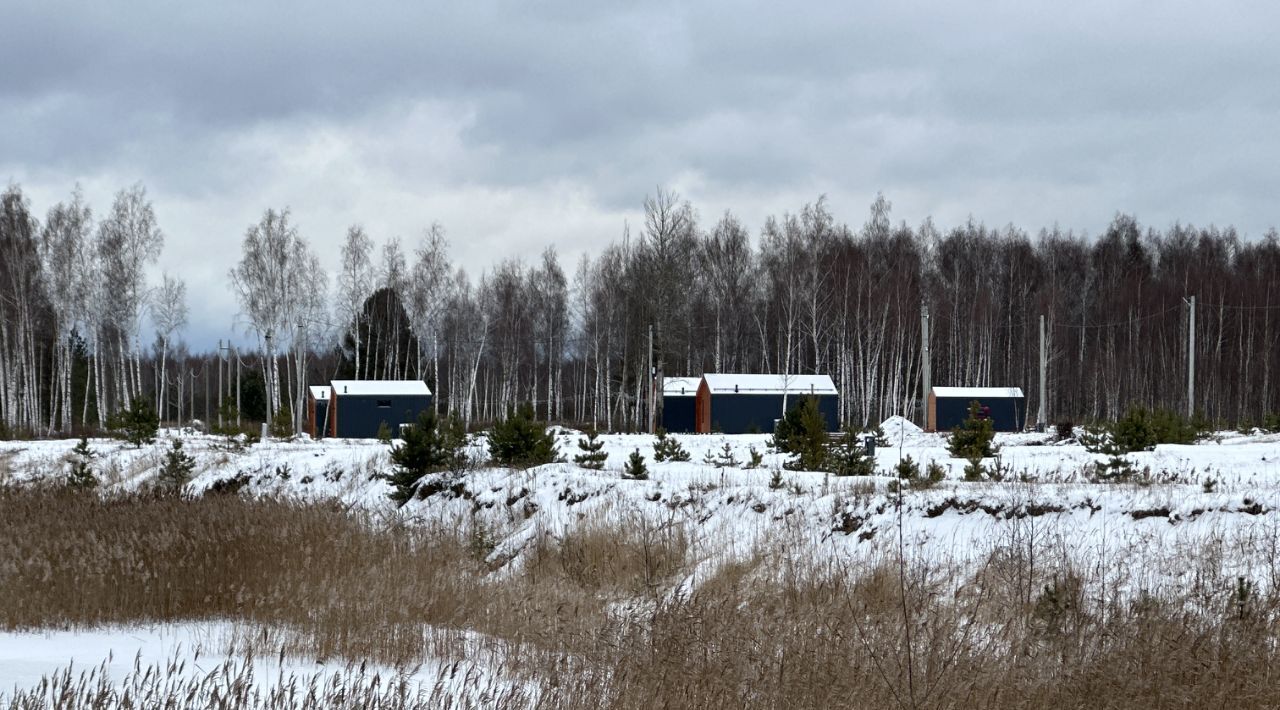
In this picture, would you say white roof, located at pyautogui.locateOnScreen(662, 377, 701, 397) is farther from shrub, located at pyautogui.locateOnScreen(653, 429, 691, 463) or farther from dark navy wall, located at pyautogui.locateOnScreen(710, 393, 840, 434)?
shrub, located at pyautogui.locateOnScreen(653, 429, 691, 463)

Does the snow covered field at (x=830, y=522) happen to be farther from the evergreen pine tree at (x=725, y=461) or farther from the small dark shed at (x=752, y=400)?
the small dark shed at (x=752, y=400)

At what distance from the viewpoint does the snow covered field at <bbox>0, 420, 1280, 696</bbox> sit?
18.7ft

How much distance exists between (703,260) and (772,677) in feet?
156

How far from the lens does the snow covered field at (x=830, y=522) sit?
5707 mm

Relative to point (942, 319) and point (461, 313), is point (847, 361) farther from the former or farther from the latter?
point (461, 313)

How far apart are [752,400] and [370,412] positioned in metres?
15.1

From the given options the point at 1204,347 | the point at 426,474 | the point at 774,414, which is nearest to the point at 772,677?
the point at 426,474

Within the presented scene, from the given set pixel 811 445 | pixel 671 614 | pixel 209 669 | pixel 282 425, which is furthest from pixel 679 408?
pixel 209 669

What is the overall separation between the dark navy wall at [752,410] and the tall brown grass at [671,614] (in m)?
28.8

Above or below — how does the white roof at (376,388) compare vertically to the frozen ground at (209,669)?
above

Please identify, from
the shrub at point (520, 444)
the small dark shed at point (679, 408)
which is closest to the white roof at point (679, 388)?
the small dark shed at point (679, 408)

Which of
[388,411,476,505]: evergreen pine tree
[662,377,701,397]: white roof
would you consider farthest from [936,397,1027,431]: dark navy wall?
[388,411,476,505]: evergreen pine tree

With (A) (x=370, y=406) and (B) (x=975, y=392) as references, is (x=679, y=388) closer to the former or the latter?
(B) (x=975, y=392)

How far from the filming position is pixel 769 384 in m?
39.6
